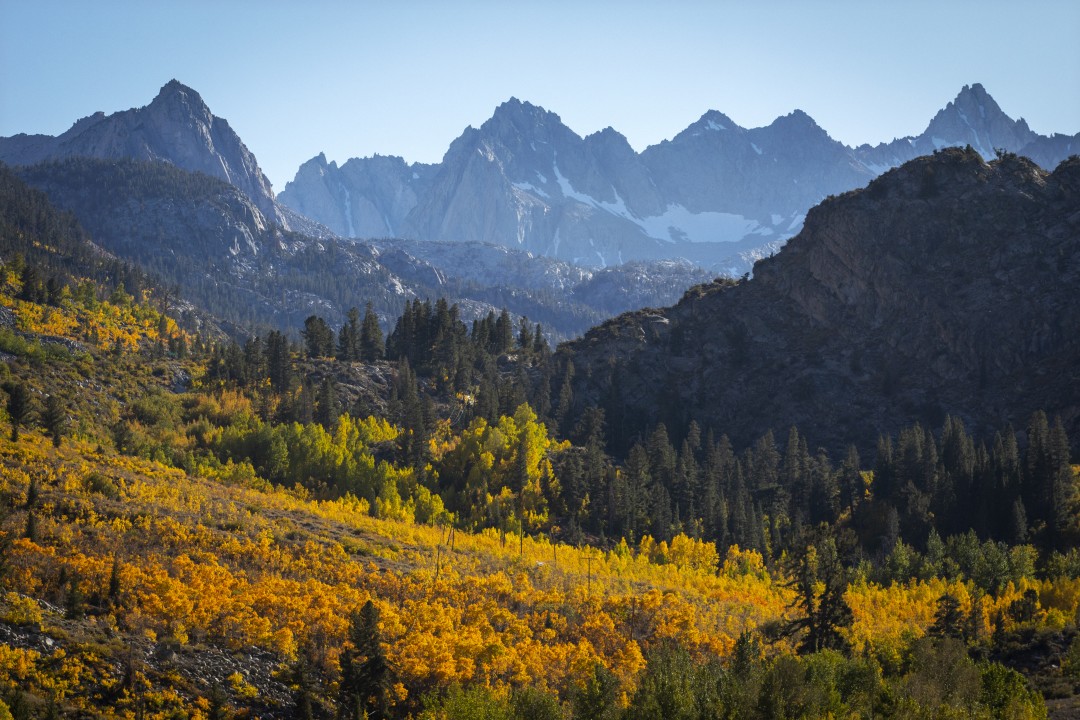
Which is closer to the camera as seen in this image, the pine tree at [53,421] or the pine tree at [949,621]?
the pine tree at [949,621]

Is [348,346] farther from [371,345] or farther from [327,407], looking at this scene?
[327,407]

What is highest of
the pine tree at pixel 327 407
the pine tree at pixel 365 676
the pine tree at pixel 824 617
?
the pine tree at pixel 327 407

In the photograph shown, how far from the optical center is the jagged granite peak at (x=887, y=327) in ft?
534

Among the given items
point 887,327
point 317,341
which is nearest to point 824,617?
point 887,327

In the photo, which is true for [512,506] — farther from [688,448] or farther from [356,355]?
[356,355]

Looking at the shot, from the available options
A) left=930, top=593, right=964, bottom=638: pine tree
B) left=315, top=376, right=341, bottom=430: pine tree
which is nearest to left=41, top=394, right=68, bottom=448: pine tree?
left=315, top=376, right=341, bottom=430: pine tree

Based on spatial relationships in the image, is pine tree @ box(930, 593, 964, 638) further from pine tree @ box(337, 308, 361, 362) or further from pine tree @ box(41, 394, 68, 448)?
pine tree @ box(337, 308, 361, 362)

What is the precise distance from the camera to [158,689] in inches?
2360

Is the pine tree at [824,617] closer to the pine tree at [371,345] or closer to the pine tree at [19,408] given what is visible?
the pine tree at [19,408]

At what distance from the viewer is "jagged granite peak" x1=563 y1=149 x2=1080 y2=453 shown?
163 metres

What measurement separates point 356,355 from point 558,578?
9141 cm

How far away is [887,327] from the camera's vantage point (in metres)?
178

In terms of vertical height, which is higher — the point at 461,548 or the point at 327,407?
the point at 327,407

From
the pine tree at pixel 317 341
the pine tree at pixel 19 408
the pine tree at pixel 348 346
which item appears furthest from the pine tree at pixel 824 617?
the pine tree at pixel 317 341
